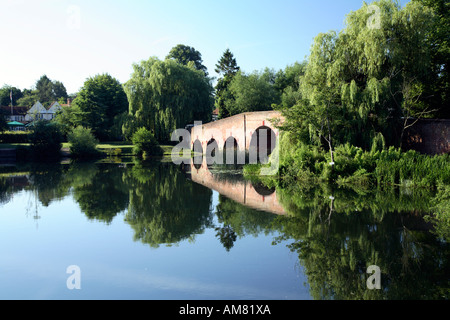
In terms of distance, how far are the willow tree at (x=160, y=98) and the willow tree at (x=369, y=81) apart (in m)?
17.8

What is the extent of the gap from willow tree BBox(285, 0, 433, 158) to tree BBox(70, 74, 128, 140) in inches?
992

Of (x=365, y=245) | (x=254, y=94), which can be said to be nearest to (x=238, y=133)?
(x=254, y=94)

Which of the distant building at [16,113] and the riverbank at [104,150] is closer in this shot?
the riverbank at [104,150]

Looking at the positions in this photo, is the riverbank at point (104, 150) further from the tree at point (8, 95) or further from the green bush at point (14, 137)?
the tree at point (8, 95)

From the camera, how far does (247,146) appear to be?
2702 cm

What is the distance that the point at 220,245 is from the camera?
8.29 meters

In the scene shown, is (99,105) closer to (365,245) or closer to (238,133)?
(238,133)

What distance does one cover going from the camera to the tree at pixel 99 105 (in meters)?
39.4

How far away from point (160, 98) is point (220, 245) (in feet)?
89.8

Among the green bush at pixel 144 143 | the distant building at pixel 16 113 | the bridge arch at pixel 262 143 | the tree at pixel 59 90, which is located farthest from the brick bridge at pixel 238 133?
the tree at pixel 59 90
